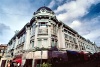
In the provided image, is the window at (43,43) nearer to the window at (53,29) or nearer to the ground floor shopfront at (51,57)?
the ground floor shopfront at (51,57)

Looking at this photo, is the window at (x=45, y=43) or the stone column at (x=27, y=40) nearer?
the window at (x=45, y=43)

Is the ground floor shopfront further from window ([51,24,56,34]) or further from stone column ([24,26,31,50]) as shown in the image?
window ([51,24,56,34])

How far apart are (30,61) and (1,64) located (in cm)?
1135

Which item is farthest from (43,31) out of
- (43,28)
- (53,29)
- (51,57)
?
(51,57)

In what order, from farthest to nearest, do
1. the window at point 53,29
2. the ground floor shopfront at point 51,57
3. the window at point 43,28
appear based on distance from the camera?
the window at point 53,29 → the window at point 43,28 → the ground floor shopfront at point 51,57

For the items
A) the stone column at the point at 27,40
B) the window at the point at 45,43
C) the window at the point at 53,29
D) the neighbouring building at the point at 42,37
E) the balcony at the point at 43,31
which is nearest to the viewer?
the neighbouring building at the point at 42,37

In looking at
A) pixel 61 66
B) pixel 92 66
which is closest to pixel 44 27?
pixel 61 66

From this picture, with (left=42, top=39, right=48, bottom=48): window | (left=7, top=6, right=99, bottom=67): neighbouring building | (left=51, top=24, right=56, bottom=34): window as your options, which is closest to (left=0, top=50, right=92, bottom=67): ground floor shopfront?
(left=7, top=6, right=99, bottom=67): neighbouring building

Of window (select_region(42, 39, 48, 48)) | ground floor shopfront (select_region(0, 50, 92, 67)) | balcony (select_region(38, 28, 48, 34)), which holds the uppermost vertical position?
balcony (select_region(38, 28, 48, 34))

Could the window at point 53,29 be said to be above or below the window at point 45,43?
above

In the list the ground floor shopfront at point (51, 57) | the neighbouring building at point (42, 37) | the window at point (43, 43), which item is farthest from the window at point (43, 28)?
the ground floor shopfront at point (51, 57)

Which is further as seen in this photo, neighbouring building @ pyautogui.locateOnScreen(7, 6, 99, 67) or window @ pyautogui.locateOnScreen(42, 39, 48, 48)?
window @ pyautogui.locateOnScreen(42, 39, 48, 48)

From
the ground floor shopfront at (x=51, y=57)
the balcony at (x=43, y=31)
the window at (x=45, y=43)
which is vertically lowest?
the ground floor shopfront at (x=51, y=57)

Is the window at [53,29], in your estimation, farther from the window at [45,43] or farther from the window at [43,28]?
the window at [45,43]
